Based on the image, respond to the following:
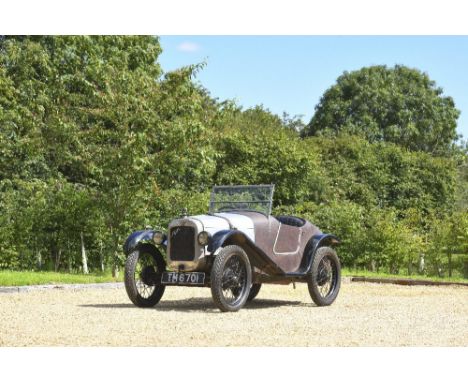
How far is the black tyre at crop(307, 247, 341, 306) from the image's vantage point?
A: 11.3 meters

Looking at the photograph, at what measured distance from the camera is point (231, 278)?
10344 mm

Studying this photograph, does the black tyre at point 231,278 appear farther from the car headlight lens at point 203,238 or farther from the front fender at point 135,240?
the front fender at point 135,240

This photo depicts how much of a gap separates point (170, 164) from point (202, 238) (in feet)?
22.0

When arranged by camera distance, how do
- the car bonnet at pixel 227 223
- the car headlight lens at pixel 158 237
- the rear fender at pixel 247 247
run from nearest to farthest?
the rear fender at pixel 247 247 → the car bonnet at pixel 227 223 → the car headlight lens at pixel 158 237

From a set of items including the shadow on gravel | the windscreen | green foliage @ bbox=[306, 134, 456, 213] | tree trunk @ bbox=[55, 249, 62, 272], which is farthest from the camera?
green foliage @ bbox=[306, 134, 456, 213]

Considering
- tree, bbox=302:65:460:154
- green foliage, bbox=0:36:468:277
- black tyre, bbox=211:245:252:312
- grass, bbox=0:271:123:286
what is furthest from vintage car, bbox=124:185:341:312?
tree, bbox=302:65:460:154

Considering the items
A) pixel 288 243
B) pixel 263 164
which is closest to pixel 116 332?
pixel 288 243

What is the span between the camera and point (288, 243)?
37.2 feet

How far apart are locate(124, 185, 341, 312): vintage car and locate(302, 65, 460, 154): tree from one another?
87.5 feet

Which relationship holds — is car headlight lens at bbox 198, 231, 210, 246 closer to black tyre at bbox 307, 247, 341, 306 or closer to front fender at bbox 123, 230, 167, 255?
front fender at bbox 123, 230, 167, 255

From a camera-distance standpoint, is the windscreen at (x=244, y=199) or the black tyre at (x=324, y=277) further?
the windscreen at (x=244, y=199)

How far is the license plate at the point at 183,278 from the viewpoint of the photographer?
1023cm

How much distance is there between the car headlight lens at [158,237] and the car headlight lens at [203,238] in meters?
0.79

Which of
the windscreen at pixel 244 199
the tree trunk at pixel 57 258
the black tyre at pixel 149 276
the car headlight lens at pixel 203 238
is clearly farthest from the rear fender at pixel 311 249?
the tree trunk at pixel 57 258
